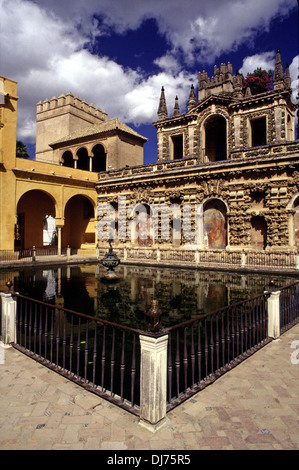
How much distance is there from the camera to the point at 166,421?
11.5 feet

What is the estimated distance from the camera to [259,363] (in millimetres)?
5223

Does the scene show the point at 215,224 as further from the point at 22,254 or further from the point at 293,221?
the point at 22,254

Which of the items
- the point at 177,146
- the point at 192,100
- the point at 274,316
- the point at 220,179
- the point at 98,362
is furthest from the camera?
the point at 177,146

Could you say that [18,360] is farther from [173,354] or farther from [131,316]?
[131,316]

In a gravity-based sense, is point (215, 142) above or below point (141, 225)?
above

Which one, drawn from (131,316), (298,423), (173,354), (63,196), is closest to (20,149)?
(63,196)

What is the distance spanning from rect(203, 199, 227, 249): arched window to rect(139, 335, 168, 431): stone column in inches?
767

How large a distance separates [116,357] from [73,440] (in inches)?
108

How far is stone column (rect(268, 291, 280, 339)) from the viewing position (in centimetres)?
648

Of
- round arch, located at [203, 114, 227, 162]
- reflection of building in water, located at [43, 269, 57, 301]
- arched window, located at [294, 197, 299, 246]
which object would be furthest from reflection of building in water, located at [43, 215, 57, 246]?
arched window, located at [294, 197, 299, 246]

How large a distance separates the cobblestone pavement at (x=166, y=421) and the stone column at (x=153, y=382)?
123 millimetres

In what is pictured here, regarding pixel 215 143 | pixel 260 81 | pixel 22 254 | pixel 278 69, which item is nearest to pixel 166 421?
pixel 22 254

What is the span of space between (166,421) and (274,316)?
3.95 metres

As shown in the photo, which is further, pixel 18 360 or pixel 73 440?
pixel 18 360
